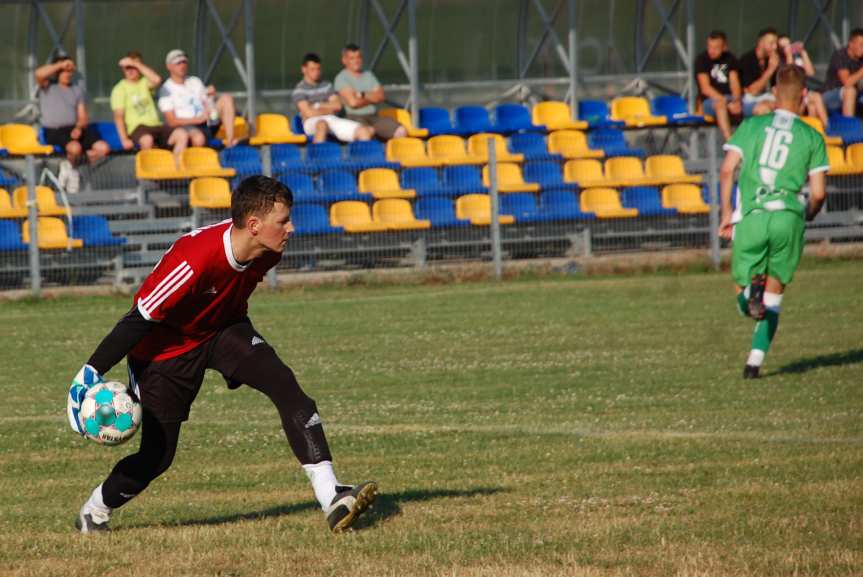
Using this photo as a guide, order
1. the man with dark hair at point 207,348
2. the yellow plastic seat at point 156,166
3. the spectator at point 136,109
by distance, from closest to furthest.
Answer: the man with dark hair at point 207,348
the yellow plastic seat at point 156,166
the spectator at point 136,109

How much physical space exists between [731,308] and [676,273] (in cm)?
424

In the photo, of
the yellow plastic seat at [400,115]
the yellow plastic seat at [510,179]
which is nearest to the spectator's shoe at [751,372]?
the yellow plastic seat at [510,179]

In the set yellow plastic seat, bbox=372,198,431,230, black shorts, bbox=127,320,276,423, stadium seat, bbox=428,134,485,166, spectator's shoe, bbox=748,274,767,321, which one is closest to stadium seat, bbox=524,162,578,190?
stadium seat, bbox=428,134,485,166

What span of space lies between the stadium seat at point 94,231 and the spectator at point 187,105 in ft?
7.45

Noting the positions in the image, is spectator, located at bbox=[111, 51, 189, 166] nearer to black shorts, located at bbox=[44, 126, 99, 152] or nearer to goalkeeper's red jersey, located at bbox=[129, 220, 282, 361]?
black shorts, located at bbox=[44, 126, 99, 152]

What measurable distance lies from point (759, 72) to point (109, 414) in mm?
18957

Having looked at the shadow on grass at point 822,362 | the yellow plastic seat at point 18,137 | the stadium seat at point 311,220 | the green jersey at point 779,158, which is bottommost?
the shadow on grass at point 822,362

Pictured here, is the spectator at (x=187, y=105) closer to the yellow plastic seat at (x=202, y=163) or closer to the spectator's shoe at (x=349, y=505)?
the yellow plastic seat at (x=202, y=163)

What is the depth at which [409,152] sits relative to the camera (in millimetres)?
22188

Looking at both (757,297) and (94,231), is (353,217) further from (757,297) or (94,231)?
(757,297)

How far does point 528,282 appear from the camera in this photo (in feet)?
66.4

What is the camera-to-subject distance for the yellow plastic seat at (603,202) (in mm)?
21703

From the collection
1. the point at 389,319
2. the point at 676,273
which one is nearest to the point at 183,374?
the point at 389,319

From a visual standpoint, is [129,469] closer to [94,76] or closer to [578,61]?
[94,76]
